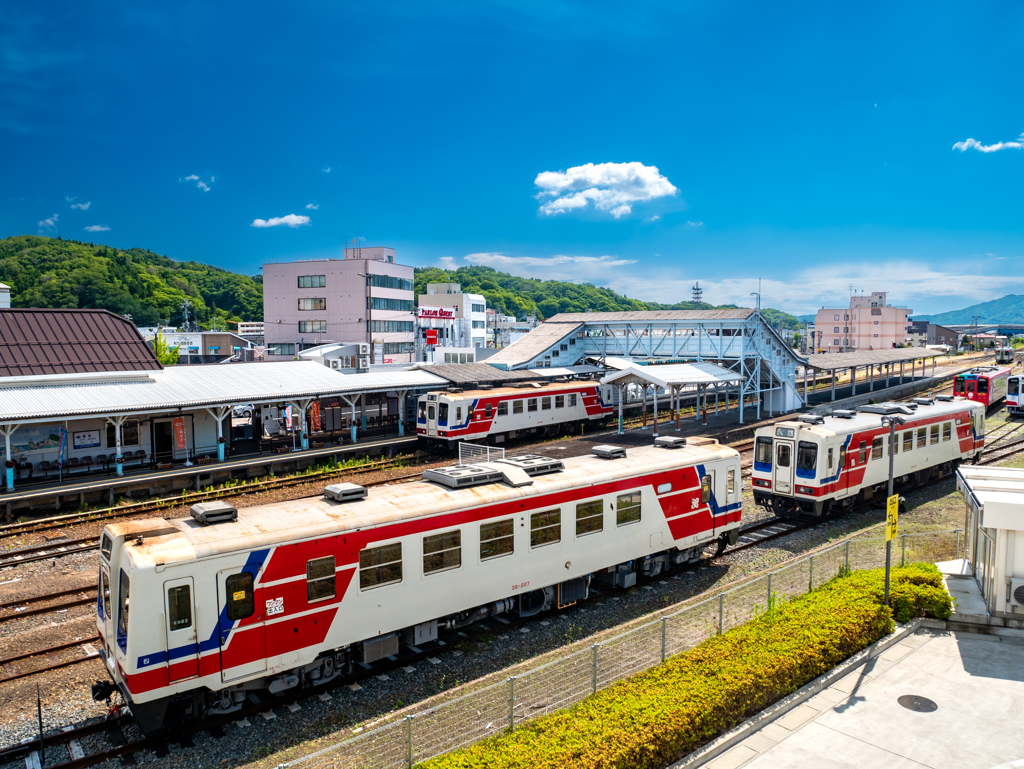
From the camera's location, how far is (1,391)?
24.1 meters

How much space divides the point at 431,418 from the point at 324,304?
3711 cm

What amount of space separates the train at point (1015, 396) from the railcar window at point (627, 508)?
3853 cm

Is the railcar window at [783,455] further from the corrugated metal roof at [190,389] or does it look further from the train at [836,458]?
the corrugated metal roof at [190,389]

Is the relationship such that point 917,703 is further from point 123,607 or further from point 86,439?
point 86,439

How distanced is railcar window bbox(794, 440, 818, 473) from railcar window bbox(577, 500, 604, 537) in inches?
346

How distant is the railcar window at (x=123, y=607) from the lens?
9.07 m

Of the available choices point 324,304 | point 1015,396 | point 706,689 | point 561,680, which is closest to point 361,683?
point 561,680

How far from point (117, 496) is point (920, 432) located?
28.1m

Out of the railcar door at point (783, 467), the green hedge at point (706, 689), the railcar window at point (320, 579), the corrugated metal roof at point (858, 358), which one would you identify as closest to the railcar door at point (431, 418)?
the railcar door at point (783, 467)

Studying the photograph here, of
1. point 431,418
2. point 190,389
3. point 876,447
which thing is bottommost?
point 876,447

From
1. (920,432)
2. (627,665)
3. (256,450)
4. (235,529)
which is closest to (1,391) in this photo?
(256,450)

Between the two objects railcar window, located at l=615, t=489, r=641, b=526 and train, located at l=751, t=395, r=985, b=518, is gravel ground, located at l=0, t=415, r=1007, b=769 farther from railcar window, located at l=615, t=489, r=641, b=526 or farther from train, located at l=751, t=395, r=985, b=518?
train, located at l=751, t=395, r=985, b=518

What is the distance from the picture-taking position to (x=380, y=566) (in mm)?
11016

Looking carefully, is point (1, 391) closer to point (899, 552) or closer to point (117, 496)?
point (117, 496)
